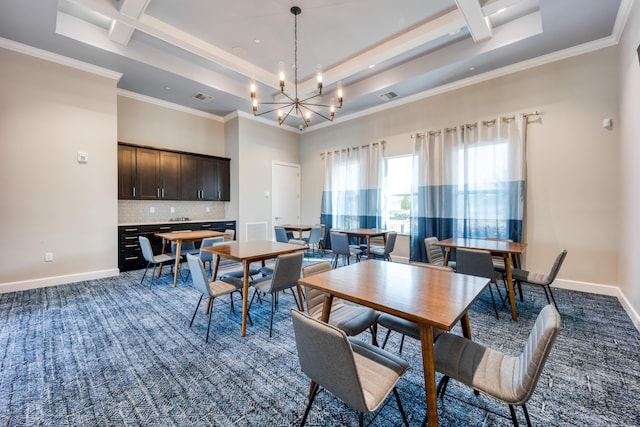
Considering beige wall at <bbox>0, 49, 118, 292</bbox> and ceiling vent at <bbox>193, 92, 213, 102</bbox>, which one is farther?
ceiling vent at <bbox>193, 92, 213, 102</bbox>

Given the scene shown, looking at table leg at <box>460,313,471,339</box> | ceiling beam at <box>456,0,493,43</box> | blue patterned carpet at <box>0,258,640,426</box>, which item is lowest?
blue patterned carpet at <box>0,258,640,426</box>

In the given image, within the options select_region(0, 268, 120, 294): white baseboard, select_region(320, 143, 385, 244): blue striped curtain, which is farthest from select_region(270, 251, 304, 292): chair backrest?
select_region(0, 268, 120, 294): white baseboard

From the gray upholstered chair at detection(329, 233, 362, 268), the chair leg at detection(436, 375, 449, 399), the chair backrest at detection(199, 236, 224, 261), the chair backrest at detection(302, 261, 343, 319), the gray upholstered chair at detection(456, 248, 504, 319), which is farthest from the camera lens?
the gray upholstered chair at detection(329, 233, 362, 268)

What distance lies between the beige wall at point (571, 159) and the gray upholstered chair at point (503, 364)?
3.52 meters

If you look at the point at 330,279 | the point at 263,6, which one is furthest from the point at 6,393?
the point at 263,6

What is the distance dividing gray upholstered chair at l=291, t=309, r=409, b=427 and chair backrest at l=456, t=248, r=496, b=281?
1.95 m

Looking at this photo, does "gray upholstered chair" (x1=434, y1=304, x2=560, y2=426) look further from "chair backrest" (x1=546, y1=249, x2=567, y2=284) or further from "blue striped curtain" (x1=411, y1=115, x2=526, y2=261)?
"blue striped curtain" (x1=411, y1=115, x2=526, y2=261)

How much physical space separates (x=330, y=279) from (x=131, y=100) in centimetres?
577

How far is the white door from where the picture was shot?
23.2 feet

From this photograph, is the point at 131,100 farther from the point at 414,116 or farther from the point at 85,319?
the point at 414,116

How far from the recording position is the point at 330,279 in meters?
1.84

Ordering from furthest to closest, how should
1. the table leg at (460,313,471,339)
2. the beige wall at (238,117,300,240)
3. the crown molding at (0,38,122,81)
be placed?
the beige wall at (238,117,300,240) → the crown molding at (0,38,122,81) → the table leg at (460,313,471,339)

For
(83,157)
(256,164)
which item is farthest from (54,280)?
(256,164)

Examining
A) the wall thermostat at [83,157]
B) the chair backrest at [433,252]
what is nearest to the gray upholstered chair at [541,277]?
the chair backrest at [433,252]
